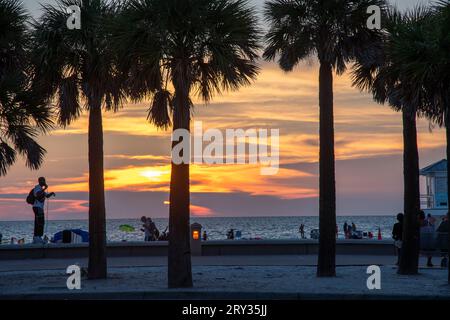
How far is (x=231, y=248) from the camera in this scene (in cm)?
3284

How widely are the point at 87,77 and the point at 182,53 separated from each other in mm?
3979

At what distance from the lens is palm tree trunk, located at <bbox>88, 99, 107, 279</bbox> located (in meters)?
22.3

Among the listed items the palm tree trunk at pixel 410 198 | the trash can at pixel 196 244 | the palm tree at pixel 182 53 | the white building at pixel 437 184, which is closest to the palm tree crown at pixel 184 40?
the palm tree at pixel 182 53

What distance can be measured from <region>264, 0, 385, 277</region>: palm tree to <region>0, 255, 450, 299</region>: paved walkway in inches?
76.1

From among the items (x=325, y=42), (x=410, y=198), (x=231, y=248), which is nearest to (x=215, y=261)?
(x=231, y=248)

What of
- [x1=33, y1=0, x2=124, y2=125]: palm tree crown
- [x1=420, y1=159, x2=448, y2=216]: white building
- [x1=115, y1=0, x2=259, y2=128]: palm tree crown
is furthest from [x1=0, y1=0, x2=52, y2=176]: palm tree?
[x1=420, y1=159, x2=448, y2=216]: white building

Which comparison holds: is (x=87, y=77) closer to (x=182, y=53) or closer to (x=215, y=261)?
(x=182, y=53)

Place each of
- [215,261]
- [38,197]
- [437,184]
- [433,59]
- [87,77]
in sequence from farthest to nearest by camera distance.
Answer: [437,184]
[38,197]
[215,261]
[87,77]
[433,59]

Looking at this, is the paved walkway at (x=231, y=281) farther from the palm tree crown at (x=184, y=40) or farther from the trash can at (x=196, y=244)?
the palm tree crown at (x=184, y=40)

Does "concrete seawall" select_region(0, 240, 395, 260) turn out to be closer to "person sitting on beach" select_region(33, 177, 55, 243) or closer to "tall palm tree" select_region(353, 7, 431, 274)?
"person sitting on beach" select_region(33, 177, 55, 243)

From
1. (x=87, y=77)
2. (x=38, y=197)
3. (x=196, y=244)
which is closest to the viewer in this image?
(x=87, y=77)

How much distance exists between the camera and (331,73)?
77.1 feet
